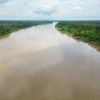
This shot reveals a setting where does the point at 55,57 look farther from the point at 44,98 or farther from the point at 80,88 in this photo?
the point at 44,98

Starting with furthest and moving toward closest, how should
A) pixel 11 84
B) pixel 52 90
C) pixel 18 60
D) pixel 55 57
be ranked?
pixel 55 57, pixel 18 60, pixel 11 84, pixel 52 90

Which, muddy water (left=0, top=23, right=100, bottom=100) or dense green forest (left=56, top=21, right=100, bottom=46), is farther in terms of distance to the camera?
dense green forest (left=56, top=21, right=100, bottom=46)

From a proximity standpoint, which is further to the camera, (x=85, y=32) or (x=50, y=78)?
(x=85, y=32)

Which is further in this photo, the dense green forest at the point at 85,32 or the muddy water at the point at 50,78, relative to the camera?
the dense green forest at the point at 85,32

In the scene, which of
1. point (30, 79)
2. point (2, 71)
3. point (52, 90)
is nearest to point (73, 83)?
point (52, 90)

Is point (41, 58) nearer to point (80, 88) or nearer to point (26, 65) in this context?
point (26, 65)

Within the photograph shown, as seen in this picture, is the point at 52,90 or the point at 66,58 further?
the point at 66,58

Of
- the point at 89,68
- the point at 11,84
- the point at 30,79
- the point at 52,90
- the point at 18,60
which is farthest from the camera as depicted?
the point at 18,60

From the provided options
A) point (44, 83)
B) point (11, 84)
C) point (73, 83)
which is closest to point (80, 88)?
point (73, 83)

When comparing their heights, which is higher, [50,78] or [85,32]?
[85,32]
